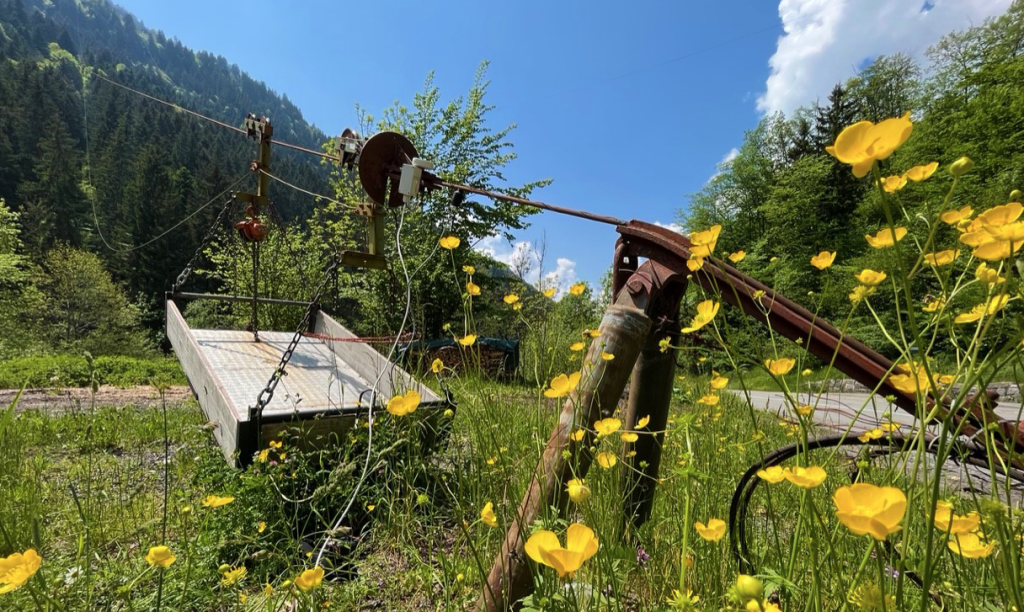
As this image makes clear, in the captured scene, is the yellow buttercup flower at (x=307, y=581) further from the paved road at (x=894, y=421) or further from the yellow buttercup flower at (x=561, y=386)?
the paved road at (x=894, y=421)

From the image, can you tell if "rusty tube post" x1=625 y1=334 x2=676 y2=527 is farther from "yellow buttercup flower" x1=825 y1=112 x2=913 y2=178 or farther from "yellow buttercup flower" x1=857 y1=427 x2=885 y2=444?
"yellow buttercup flower" x1=825 y1=112 x2=913 y2=178

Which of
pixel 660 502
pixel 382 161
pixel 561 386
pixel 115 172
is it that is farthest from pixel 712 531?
pixel 115 172

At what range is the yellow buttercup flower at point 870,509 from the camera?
1.15 feet

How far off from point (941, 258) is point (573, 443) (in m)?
0.71

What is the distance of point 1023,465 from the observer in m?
0.72

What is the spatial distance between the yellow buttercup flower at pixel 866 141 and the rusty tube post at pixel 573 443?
61 cm

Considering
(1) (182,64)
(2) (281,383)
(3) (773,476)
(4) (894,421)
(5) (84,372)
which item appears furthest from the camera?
(1) (182,64)

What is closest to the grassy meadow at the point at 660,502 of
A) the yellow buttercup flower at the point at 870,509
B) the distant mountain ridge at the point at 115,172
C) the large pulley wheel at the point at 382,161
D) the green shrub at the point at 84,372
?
the yellow buttercup flower at the point at 870,509

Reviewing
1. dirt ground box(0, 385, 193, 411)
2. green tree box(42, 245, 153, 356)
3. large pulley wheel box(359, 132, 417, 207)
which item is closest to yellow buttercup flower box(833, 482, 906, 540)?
large pulley wheel box(359, 132, 417, 207)

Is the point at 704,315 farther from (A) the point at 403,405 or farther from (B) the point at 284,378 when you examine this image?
(B) the point at 284,378

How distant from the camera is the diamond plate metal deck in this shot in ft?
8.61

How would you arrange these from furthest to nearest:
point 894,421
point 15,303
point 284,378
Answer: point 15,303 < point 284,378 < point 894,421

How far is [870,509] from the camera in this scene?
1.35 ft

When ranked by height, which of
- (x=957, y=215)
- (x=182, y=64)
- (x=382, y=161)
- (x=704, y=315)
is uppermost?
(x=182, y=64)
